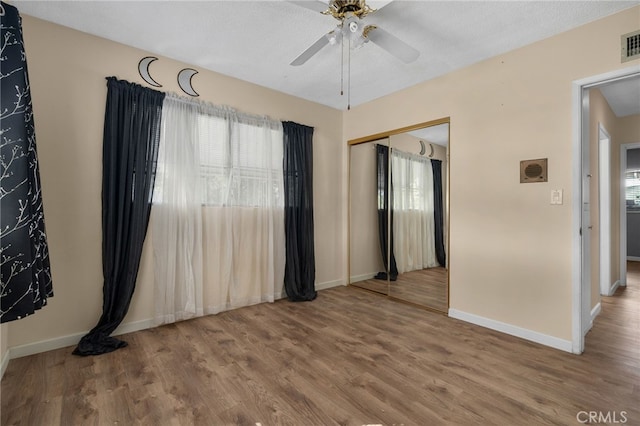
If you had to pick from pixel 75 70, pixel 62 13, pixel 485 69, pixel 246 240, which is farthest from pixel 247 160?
pixel 485 69

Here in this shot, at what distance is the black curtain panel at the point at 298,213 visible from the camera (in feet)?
12.1

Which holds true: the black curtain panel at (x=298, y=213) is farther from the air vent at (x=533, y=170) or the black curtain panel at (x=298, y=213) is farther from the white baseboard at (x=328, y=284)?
the air vent at (x=533, y=170)

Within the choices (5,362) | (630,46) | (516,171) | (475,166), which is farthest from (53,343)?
(630,46)

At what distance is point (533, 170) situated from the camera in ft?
8.32

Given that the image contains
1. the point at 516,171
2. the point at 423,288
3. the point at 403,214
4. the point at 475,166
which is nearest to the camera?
the point at 516,171

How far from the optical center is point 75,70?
2.42 meters

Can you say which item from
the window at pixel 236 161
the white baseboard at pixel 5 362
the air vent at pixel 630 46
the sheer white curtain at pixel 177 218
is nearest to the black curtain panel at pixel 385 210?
the window at pixel 236 161

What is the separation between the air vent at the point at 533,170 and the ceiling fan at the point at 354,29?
1436 mm

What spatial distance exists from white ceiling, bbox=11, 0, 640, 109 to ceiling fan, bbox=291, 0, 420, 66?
19 centimetres

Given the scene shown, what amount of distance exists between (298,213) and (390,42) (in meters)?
2.26

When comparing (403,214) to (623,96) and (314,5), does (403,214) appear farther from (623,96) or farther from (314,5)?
(623,96)

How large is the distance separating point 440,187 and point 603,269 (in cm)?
262

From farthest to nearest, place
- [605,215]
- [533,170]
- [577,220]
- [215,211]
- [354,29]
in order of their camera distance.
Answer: [605,215] → [215,211] → [533,170] → [577,220] → [354,29]

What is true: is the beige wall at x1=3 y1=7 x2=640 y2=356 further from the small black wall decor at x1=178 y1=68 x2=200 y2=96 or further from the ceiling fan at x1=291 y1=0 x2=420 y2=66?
the ceiling fan at x1=291 y1=0 x2=420 y2=66
